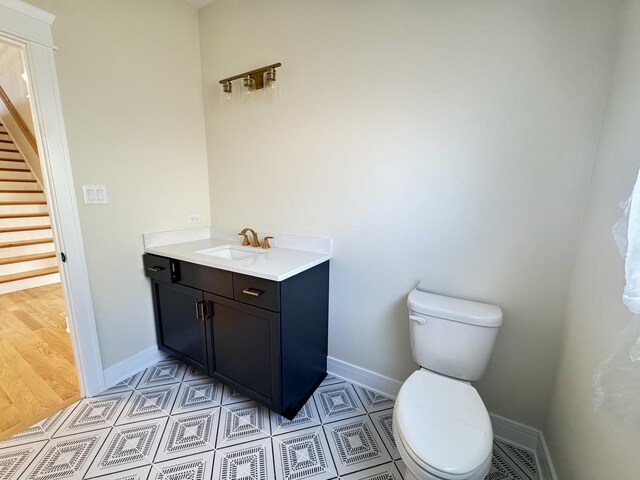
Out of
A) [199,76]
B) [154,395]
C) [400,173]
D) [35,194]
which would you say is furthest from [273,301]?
[35,194]

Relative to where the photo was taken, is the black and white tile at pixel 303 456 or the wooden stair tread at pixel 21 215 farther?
the wooden stair tread at pixel 21 215

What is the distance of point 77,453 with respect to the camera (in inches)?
51.5

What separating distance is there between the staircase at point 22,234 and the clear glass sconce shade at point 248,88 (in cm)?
344

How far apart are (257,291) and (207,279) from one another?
386 mm

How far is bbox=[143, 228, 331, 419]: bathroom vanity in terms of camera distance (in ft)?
4.49

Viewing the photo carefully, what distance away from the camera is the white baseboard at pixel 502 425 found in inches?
48.3

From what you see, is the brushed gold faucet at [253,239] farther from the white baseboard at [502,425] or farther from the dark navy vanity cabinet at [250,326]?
the white baseboard at [502,425]

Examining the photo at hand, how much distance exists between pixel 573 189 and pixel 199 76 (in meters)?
2.35

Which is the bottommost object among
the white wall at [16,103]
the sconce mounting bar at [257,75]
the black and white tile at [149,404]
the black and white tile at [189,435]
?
the black and white tile at [189,435]

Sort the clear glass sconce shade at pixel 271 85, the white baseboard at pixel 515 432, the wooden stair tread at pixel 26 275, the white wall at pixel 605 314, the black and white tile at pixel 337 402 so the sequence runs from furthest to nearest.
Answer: the wooden stair tread at pixel 26 275 → the clear glass sconce shade at pixel 271 85 → the black and white tile at pixel 337 402 → the white baseboard at pixel 515 432 → the white wall at pixel 605 314

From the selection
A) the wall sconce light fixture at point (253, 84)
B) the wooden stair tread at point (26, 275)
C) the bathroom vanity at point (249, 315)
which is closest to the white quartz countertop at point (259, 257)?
the bathroom vanity at point (249, 315)

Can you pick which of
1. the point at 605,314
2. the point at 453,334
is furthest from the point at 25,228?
the point at 605,314

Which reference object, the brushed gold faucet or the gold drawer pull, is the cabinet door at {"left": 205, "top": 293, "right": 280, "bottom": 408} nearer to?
the gold drawer pull

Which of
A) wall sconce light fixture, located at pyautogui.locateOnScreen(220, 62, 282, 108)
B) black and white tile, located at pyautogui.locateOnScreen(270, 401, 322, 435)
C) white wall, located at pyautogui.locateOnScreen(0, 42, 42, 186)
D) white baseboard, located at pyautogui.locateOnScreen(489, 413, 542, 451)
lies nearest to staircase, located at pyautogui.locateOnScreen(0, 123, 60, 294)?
white wall, located at pyautogui.locateOnScreen(0, 42, 42, 186)
